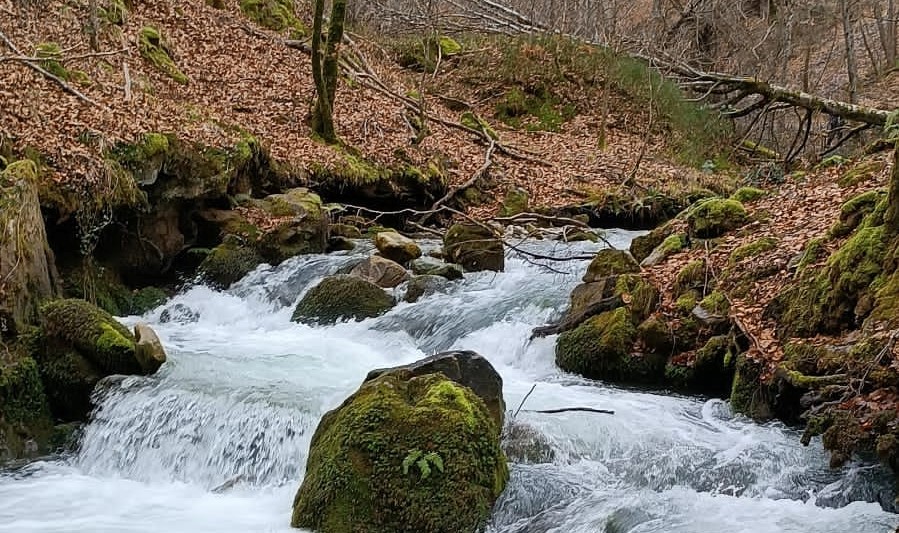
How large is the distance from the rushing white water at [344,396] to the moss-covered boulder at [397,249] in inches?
110

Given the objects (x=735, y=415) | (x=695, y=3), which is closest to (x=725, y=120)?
(x=735, y=415)

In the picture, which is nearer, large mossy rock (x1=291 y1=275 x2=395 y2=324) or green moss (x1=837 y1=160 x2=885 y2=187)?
green moss (x1=837 y1=160 x2=885 y2=187)

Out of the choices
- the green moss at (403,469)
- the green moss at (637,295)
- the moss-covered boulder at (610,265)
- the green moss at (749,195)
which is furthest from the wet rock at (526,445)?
the green moss at (749,195)

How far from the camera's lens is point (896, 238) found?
6980 mm

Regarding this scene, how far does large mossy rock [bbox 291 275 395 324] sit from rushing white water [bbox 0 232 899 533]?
105 centimetres

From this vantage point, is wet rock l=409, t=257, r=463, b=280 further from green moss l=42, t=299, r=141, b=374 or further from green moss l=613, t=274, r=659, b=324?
green moss l=42, t=299, r=141, b=374

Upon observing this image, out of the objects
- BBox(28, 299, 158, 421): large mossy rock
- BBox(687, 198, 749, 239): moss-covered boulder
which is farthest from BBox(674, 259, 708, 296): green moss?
BBox(28, 299, 158, 421): large mossy rock

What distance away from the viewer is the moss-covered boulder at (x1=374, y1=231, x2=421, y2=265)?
1248 cm

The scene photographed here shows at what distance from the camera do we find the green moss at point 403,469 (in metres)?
5.54

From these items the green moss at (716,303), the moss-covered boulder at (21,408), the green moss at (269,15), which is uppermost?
the green moss at (269,15)

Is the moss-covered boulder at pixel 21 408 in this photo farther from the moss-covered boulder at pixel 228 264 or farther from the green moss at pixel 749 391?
the green moss at pixel 749 391

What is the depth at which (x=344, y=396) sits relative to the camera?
7.62 metres

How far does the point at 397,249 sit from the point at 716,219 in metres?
4.68

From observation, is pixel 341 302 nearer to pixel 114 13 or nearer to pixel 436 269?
pixel 436 269
